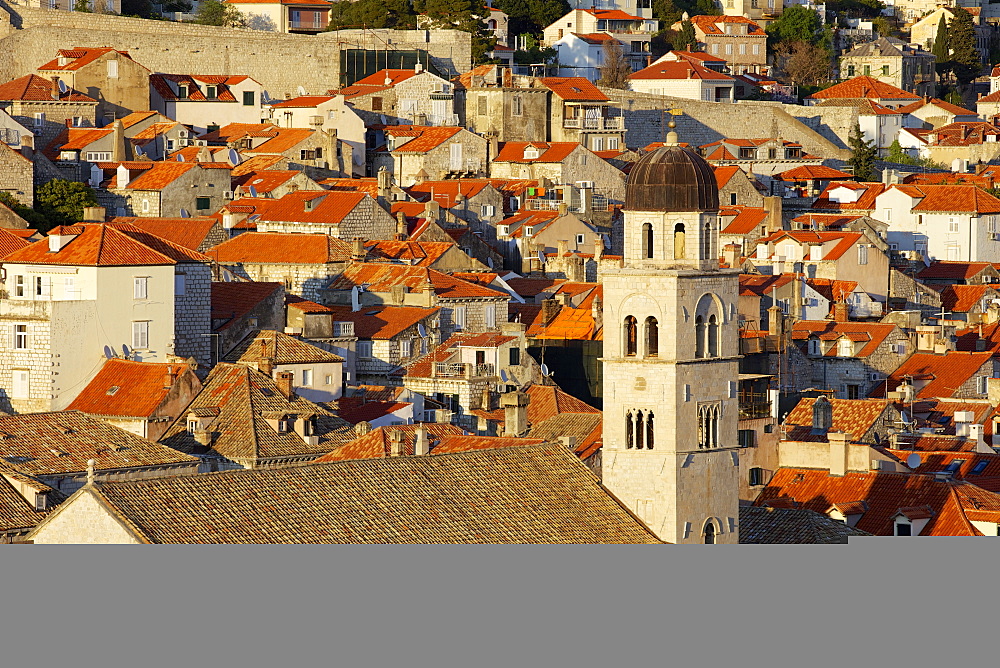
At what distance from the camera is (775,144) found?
80500 mm

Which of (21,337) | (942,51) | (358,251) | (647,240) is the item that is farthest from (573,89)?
(647,240)

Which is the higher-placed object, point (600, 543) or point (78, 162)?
point (78, 162)

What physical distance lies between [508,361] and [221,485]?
1840cm

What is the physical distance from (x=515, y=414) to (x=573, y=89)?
39114 mm

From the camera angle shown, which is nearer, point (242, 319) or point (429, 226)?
point (242, 319)

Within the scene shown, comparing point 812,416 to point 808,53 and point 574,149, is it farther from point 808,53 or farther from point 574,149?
point 808,53

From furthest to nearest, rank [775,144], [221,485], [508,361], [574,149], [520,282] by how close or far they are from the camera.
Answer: [775,144], [574,149], [520,282], [508,361], [221,485]

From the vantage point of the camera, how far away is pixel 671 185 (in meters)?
31.1

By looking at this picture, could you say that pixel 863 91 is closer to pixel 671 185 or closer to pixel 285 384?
pixel 285 384

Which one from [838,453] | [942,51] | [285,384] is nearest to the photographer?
[838,453]

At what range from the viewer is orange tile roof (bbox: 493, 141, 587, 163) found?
229 feet

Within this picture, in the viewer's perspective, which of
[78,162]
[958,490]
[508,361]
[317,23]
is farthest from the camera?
[317,23]

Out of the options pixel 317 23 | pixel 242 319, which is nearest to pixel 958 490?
pixel 242 319

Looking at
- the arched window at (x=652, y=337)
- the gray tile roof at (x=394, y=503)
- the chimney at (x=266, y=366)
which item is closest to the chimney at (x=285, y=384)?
the chimney at (x=266, y=366)
